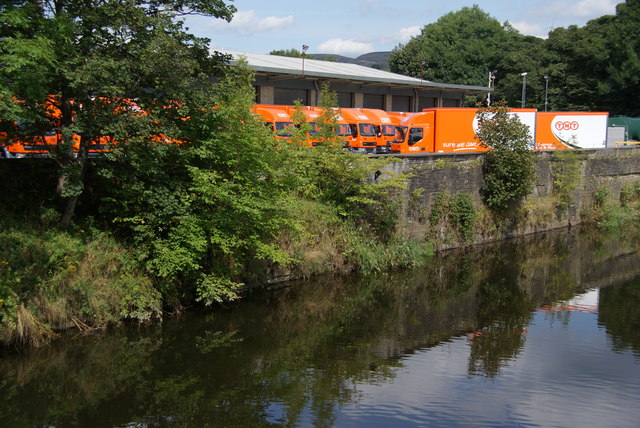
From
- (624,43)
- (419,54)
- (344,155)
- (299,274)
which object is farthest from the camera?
(419,54)

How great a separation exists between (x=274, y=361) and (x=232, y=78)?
7.06 meters

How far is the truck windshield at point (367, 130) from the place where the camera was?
113 feet

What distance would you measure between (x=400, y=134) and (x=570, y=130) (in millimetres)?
9385

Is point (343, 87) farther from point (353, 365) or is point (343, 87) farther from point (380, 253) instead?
point (353, 365)

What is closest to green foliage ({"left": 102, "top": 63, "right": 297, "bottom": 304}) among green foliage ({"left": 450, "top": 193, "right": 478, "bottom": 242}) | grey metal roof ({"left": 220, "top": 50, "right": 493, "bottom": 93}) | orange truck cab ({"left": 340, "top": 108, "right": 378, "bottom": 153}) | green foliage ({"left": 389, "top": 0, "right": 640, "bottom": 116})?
green foliage ({"left": 450, "top": 193, "right": 478, "bottom": 242})

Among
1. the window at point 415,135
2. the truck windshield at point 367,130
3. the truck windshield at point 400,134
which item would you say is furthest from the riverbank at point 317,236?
the truck windshield at point 367,130

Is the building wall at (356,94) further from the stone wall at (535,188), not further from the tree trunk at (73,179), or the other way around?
the tree trunk at (73,179)

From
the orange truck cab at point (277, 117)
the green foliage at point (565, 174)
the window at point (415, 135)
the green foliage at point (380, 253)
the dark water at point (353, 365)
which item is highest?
the orange truck cab at point (277, 117)

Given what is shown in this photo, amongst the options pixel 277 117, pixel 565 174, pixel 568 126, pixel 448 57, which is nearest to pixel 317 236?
pixel 277 117

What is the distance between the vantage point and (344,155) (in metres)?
21.2

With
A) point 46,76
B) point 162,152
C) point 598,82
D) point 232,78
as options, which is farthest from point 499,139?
point 598,82

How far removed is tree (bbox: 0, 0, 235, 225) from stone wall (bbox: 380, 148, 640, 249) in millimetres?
10029

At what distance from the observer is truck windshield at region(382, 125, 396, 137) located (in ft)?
116

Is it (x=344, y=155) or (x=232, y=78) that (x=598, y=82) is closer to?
(x=344, y=155)
